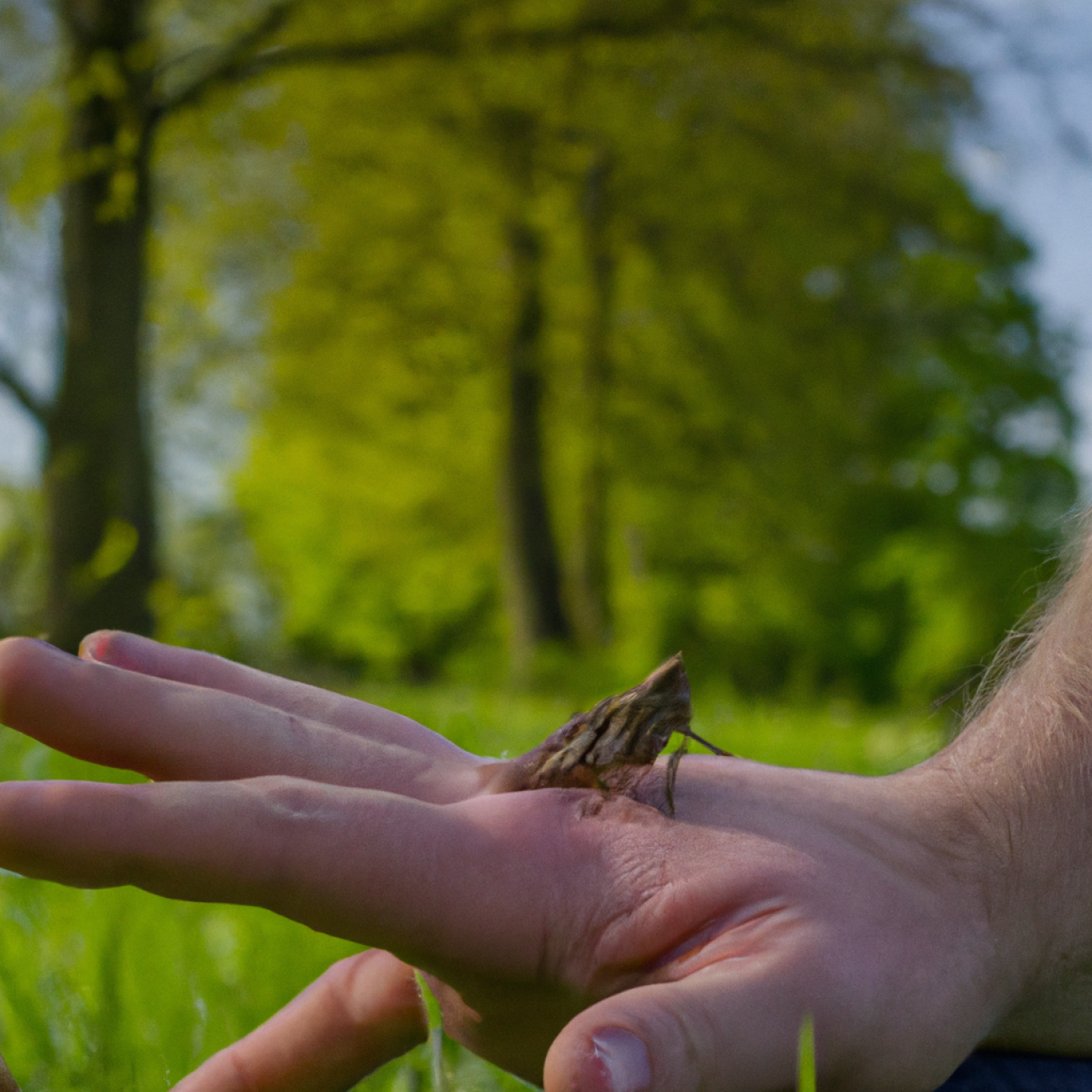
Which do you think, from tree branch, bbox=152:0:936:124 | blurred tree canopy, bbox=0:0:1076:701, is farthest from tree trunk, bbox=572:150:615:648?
tree branch, bbox=152:0:936:124

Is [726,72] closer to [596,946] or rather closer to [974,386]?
[974,386]

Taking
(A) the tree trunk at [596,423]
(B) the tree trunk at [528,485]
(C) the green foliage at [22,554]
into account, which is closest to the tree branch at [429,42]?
(C) the green foliage at [22,554]

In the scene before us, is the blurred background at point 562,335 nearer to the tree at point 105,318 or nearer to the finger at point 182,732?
the tree at point 105,318

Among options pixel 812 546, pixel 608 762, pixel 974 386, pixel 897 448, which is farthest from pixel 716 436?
pixel 608 762

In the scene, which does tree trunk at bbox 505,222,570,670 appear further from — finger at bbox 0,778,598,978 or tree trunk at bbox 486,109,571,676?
finger at bbox 0,778,598,978

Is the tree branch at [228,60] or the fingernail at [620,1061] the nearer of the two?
the fingernail at [620,1061]
